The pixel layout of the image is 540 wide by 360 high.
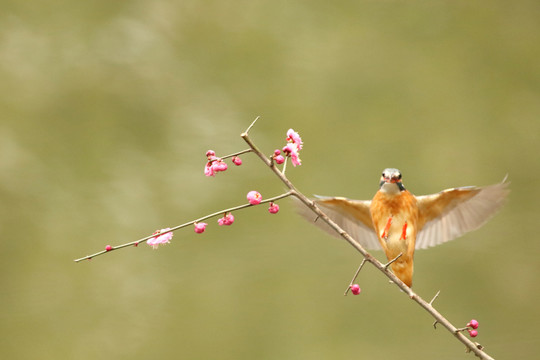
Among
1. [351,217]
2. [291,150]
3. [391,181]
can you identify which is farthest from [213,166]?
[351,217]

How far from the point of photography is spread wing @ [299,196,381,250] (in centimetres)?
126

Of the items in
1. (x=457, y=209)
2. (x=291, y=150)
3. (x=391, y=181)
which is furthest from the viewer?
(x=457, y=209)

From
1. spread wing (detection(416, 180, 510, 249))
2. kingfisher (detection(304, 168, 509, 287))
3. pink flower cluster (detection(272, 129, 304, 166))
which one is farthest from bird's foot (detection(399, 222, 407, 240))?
pink flower cluster (detection(272, 129, 304, 166))

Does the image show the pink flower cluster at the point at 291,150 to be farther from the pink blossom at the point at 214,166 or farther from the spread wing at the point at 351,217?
the spread wing at the point at 351,217

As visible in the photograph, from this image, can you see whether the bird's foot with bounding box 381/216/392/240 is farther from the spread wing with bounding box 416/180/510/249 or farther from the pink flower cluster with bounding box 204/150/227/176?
the pink flower cluster with bounding box 204/150/227/176

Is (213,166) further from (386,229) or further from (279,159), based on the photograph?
(386,229)

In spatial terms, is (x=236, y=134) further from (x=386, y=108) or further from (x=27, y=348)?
(x=27, y=348)

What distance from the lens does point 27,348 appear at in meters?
2.24

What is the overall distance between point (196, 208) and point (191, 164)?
0.58 feet

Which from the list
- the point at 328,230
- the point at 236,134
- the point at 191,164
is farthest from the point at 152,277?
the point at 328,230

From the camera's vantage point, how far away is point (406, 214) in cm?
118

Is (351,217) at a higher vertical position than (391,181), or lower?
higher

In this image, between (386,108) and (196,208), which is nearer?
(196,208)

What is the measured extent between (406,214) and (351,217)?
0.17m
